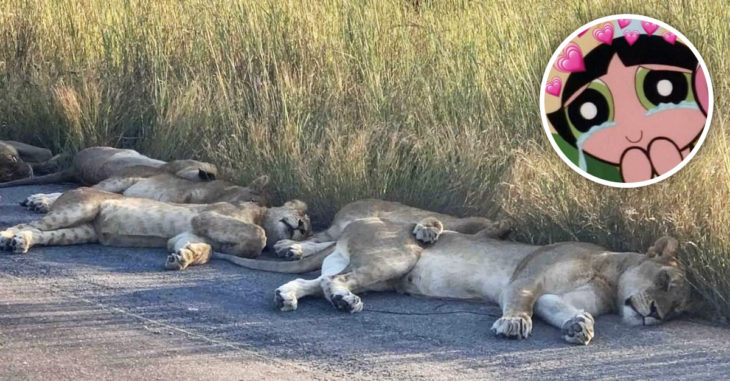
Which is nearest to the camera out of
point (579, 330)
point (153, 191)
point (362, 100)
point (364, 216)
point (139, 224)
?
point (579, 330)

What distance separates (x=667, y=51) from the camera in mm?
7949

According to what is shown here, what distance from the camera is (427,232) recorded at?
7684 millimetres

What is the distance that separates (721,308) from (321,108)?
411cm

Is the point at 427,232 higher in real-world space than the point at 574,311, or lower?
higher

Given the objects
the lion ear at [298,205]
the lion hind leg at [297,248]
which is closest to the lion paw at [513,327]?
the lion hind leg at [297,248]

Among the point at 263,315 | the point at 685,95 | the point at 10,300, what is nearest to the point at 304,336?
the point at 263,315

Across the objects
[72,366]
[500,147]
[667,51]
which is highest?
[667,51]

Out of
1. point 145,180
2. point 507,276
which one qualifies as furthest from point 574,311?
point 145,180

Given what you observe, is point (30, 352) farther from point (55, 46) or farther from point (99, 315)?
point (55, 46)

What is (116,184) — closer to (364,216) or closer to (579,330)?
(364,216)

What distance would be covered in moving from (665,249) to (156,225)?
10.3 feet

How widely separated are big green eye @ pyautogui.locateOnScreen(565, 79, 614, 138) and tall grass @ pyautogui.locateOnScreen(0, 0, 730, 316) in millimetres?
318

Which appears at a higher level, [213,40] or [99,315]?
[213,40]

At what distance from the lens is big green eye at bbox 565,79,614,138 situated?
783cm
